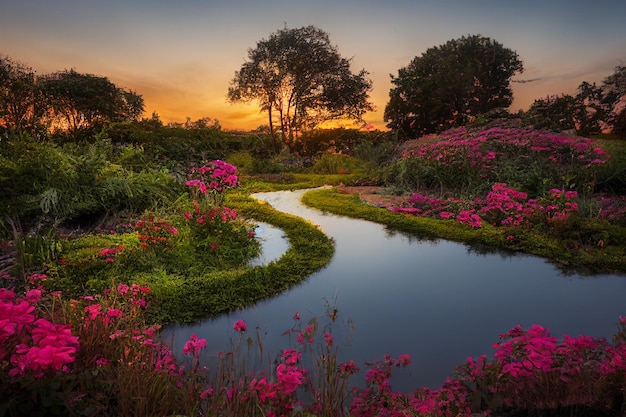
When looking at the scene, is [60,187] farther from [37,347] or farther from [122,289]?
[37,347]

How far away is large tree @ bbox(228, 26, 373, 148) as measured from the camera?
20.8 metres

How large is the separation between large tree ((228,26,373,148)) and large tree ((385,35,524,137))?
231 cm

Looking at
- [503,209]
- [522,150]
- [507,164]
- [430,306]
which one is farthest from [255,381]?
[522,150]

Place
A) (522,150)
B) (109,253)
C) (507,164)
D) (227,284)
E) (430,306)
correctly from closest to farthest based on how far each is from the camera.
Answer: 1. (430,306)
2. (227,284)
3. (109,253)
4. (507,164)
5. (522,150)

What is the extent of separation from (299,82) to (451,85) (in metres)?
7.46

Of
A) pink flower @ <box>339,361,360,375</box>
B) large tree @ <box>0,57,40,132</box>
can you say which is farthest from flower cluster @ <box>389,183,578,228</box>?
large tree @ <box>0,57,40,132</box>

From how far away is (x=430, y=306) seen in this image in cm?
345

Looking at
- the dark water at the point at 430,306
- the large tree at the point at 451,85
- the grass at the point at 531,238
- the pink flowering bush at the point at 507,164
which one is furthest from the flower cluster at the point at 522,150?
the large tree at the point at 451,85

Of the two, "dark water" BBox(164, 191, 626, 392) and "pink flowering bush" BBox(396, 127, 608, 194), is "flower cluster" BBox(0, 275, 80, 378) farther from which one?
"pink flowering bush" BBox(396, 127, 608, 194)

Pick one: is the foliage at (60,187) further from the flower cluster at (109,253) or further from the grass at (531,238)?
the grass at (531,238)

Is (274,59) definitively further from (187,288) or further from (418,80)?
(187,288)

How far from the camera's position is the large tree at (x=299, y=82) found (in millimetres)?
20750

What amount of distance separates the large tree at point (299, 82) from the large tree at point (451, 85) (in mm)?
2308

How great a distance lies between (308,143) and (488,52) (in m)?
11.6
